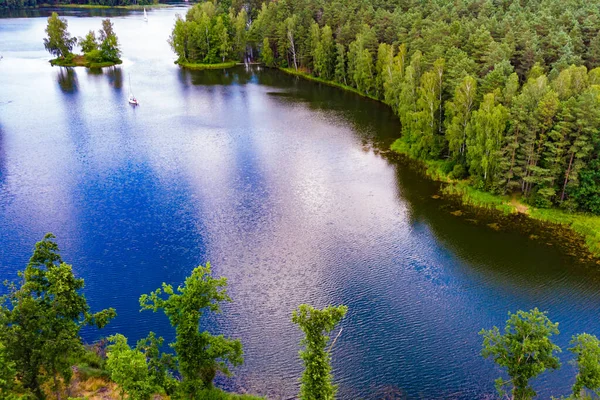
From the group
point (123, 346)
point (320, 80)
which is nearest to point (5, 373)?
point (123, 346)

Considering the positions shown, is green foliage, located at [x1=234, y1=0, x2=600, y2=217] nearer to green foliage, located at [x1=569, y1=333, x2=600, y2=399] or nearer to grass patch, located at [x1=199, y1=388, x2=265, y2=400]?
green foliage, located at [x1=569, y1=333, x2=600, y2=399]

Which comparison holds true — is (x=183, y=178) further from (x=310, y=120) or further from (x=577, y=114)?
(x=577, y=114)

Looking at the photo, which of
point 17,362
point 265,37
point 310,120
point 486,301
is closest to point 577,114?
point 486,301

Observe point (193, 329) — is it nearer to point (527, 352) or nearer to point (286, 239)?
point (527, 352)

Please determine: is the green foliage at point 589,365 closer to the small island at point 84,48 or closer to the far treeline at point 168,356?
the far treeline at point 168,356

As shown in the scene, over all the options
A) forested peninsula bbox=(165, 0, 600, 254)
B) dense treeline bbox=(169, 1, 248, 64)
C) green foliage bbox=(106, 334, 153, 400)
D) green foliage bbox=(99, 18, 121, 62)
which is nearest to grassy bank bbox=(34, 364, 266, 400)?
green foliage bbox=(106, 334, 153, 400)
